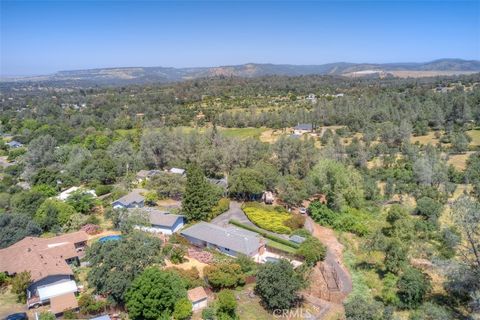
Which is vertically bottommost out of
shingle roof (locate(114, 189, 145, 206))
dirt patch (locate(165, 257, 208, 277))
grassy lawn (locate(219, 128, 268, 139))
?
dirt patch (locate(165, 257, 208, 277))

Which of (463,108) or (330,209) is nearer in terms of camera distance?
(330,209)

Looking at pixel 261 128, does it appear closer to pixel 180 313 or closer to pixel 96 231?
pixel 96 231

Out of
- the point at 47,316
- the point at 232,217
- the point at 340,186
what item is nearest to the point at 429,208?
the point at 340,186

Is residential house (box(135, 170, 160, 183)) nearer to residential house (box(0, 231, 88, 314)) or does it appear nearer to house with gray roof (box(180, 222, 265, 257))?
residential house (box(0, 231, 88, 314))

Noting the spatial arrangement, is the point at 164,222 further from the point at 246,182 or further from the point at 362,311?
the point at 362,311

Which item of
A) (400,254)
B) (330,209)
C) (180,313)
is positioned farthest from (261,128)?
(180,313)

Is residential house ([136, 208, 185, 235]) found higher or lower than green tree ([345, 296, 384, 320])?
lower

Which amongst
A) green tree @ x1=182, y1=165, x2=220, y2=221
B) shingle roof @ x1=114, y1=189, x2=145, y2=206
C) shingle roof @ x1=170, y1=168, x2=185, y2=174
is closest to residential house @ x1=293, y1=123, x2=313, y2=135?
shingle roof @ x1=170, y1=168, x2=185, y2=174
